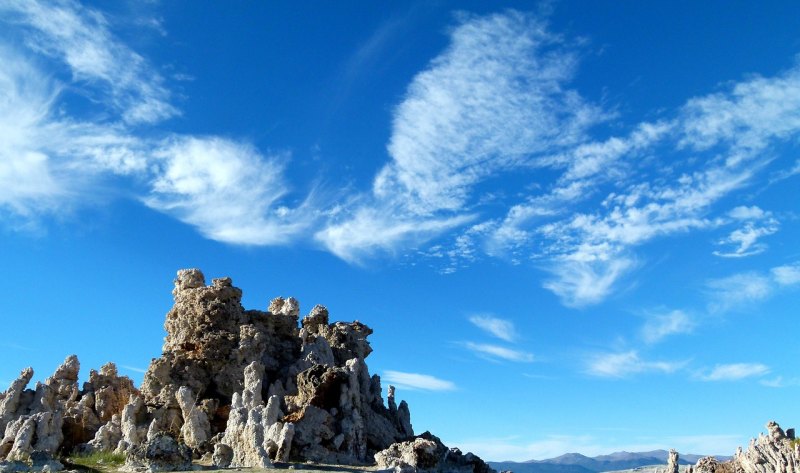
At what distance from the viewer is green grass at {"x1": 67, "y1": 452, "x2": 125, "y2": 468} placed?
32031 mm

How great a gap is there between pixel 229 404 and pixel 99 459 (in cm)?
1180

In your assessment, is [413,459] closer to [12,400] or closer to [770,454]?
[770,454]

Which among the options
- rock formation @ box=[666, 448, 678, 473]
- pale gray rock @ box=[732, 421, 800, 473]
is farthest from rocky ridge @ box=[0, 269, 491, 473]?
pale gray rock @ box=[732, 421, 800, 473]

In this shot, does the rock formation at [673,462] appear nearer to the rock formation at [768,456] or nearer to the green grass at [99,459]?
the rock formation at [768,456]

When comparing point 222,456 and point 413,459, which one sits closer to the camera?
point 222,456

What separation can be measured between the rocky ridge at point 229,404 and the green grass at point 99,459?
1187 millimetres

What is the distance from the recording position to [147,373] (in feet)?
150

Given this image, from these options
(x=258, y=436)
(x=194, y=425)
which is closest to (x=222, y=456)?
(x=258, y=436)

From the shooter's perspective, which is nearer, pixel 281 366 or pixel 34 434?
pixel 34 434

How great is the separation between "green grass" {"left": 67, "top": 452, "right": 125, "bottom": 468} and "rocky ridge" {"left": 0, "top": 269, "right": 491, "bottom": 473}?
3.89 feet

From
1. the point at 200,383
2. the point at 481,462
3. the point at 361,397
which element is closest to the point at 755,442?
the point at 481,462

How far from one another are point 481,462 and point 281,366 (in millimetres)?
18164

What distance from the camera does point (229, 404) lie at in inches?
1779

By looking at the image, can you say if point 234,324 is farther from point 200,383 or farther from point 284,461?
point 284,461
